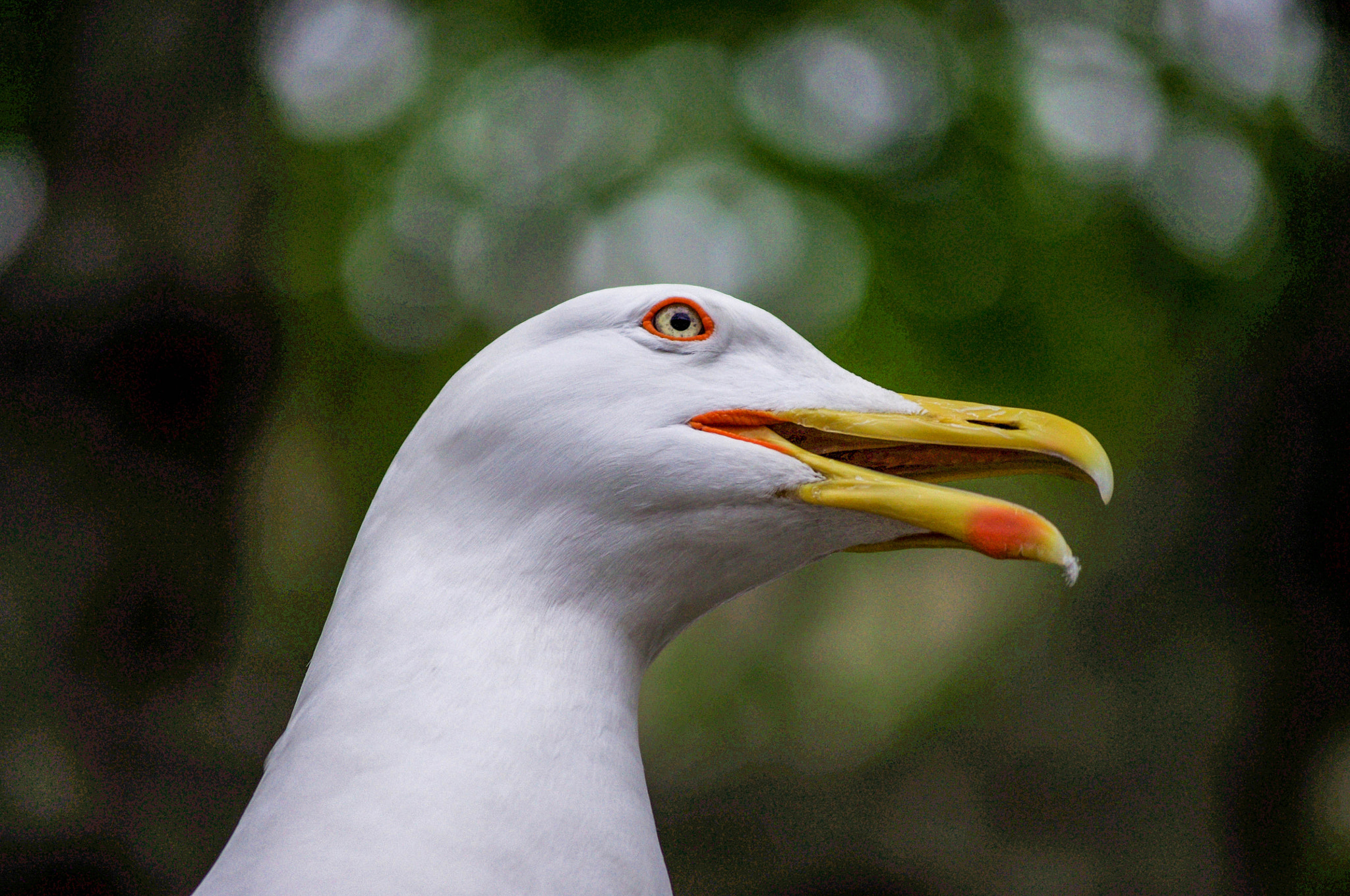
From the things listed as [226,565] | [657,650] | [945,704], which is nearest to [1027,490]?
[945,704]

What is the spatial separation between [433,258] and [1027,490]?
2.45 m

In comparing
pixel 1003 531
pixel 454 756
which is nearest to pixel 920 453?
pixel 1003 531

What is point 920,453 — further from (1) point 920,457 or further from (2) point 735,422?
(2) point 735,422

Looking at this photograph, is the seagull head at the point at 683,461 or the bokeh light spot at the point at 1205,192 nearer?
the seagull head at the point at 683,461

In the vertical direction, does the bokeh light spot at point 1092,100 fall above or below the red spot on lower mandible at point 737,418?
below

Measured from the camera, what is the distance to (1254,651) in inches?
144

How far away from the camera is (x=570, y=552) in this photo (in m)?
1.18

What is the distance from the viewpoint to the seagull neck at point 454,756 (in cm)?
99

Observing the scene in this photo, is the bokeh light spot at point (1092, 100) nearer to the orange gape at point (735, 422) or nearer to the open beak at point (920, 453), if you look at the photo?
the open beak at point (920, 453)

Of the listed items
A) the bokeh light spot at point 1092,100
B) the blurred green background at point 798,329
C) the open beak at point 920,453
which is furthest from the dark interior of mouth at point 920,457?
the bokeh light spot at point 1092,100

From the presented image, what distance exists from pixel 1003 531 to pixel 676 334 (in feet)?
1.43

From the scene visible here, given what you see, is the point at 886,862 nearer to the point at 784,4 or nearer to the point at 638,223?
the point at 638,223

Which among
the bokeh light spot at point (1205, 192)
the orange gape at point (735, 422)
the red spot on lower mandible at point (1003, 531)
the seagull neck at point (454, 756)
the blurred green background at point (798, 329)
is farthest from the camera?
the bokeh light spot at point (1205, 192)

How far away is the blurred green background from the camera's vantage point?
3443 millimetres
